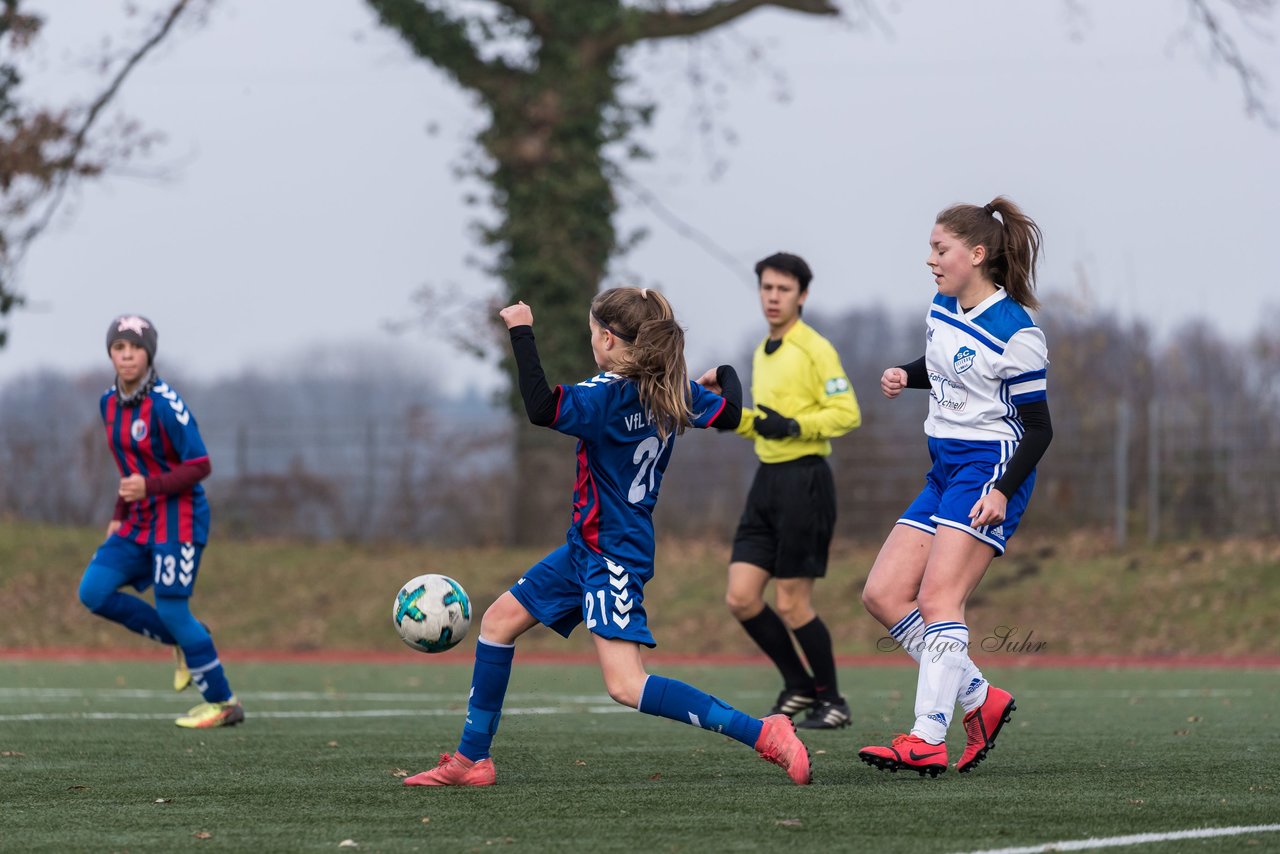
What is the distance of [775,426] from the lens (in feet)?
25.9

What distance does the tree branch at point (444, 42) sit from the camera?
23.1 meters

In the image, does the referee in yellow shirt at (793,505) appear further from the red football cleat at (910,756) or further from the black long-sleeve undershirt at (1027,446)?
the red football cleat at (910,756)

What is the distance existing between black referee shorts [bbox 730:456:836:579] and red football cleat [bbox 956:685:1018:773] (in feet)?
7.33

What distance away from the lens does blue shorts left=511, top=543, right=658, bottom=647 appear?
5.31 m

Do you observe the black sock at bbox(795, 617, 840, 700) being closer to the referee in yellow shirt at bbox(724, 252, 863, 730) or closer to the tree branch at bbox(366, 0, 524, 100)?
the referee in yellow shirt at bbox(724, 252, 863, 730)

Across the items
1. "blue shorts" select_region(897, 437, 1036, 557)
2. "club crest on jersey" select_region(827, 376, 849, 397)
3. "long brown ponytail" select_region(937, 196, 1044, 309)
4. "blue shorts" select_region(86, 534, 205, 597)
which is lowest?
"blue shorts" select_region(86, 534, 205, 597)

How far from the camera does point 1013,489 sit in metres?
5.54

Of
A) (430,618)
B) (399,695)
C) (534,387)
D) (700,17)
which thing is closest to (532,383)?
(534,387)

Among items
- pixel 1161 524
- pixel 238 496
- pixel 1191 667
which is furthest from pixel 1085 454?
pixel 238 496

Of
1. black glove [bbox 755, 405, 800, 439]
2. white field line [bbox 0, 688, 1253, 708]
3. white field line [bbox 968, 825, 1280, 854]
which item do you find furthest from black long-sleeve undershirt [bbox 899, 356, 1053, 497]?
white field line [bbox 0, 688, 1253, 708]

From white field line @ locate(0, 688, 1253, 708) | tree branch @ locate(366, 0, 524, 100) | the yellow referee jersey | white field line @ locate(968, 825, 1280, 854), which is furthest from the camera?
tree branch @ locate(366, 0, 524, 100)

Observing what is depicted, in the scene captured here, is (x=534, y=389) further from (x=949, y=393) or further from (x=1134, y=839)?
(x=1134, y=839)

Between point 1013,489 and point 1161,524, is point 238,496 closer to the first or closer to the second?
point 1161,524

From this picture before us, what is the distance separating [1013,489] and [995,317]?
0.64 m
